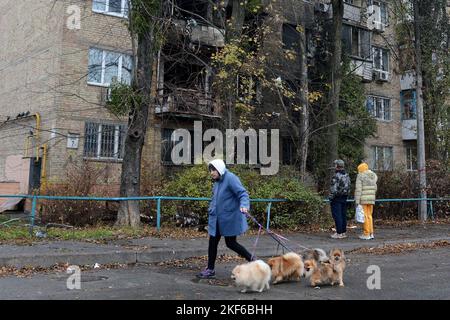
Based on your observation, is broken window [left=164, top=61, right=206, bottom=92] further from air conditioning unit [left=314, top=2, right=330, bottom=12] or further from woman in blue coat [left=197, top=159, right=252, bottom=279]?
woman in blue coat [left=197, top=159, right=252, bottom=279]

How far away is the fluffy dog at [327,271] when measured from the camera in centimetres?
693

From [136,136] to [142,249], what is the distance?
4.18 meters

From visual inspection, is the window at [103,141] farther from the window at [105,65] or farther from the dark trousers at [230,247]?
the dark trousers at [230,247]

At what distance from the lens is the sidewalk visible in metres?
8.45

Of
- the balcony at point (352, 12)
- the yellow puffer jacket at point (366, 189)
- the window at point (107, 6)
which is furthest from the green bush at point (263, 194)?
the balcony at point (352, 12)

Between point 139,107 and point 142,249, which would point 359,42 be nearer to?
point 139,107

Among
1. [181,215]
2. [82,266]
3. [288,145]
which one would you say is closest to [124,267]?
[82,266]

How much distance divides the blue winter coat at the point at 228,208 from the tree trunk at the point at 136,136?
598 cm

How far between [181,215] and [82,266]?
17.1 feet

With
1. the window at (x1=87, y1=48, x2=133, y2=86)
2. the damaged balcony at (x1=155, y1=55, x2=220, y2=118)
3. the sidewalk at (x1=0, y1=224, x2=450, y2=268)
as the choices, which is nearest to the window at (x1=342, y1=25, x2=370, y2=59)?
the damaged balcony at (x1=155, y1=55, x2=220, y2=118)

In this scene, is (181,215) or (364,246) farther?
(181,215)

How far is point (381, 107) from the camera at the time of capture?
108ft

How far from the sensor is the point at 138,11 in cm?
1267
